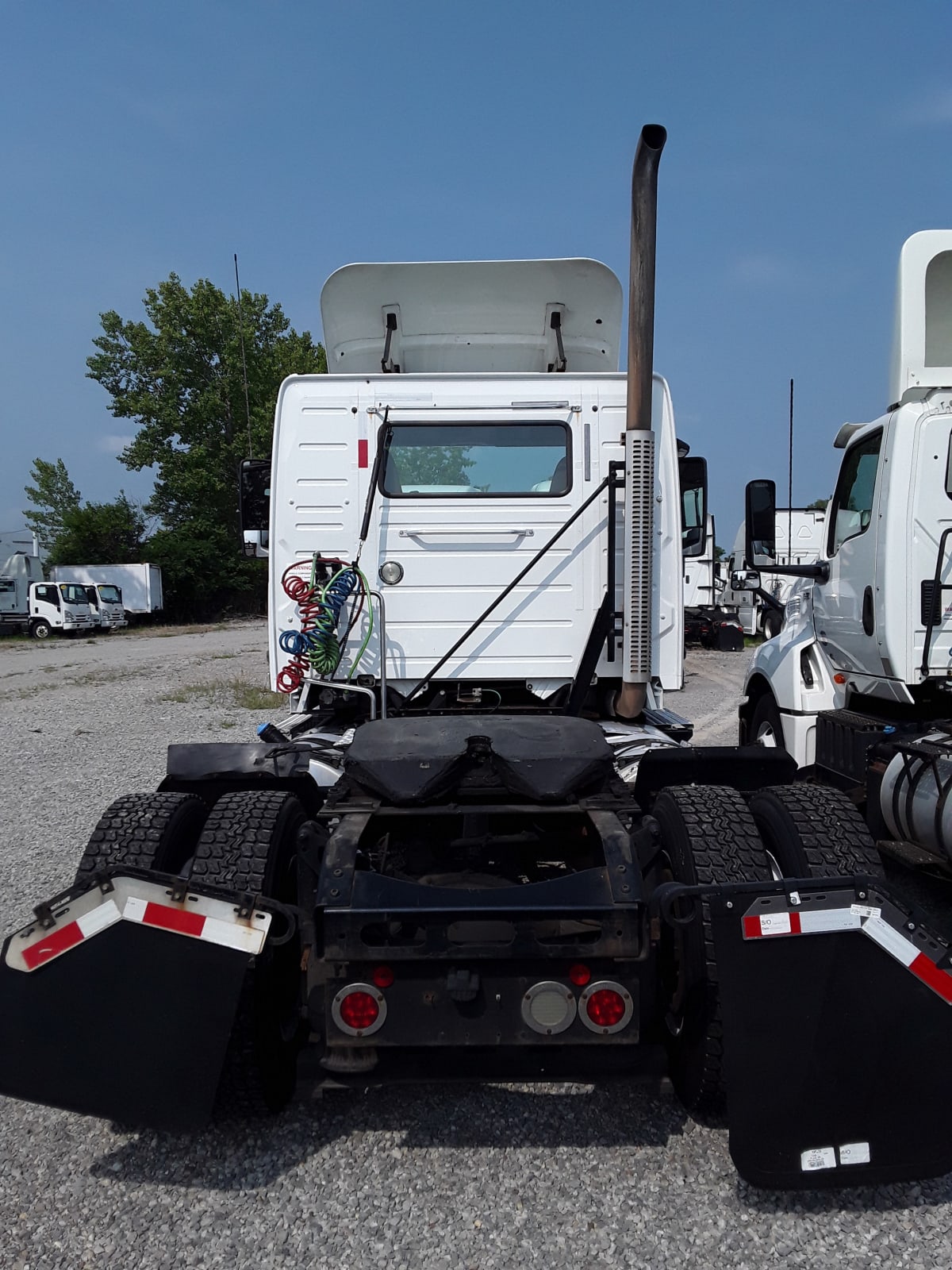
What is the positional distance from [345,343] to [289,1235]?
4.21 m

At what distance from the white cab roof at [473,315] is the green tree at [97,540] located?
46.6 meters

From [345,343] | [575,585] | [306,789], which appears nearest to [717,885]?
[306,789]

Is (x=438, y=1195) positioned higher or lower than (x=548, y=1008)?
lower

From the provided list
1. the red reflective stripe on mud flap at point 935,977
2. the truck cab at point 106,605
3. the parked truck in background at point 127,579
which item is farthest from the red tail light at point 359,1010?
the parked truck in background at point 127,579

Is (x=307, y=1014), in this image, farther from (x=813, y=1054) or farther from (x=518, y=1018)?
(x=813, y=1054)

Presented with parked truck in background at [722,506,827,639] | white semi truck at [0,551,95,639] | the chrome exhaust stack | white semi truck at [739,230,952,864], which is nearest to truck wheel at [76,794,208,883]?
the chrome exhaust stack

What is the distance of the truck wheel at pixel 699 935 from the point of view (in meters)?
2.62

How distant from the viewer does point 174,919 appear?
2.39 metres

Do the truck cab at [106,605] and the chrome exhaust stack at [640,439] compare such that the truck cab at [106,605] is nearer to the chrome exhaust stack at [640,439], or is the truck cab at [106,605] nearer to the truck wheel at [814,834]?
the chrome exhaust stack at [640,439]

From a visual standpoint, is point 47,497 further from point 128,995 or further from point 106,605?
point 128,995

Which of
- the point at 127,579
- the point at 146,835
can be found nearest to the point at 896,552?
the point at 146,835

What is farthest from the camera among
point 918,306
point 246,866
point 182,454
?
point 182,454

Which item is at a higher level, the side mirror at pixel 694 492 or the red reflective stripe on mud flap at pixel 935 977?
the side mirror at pixel 694 492

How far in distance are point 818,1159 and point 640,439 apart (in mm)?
2881
